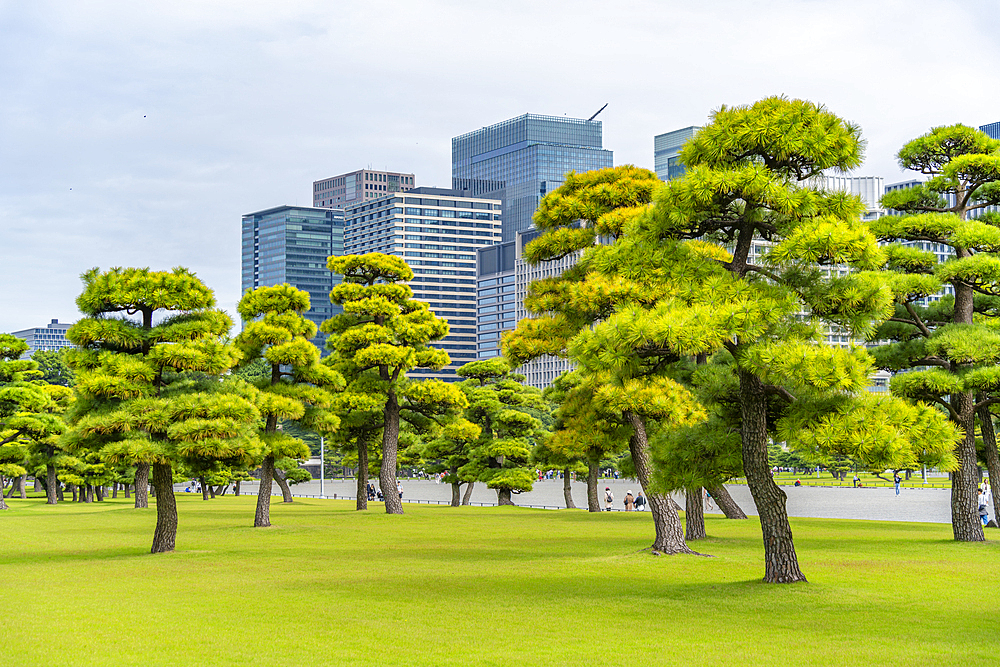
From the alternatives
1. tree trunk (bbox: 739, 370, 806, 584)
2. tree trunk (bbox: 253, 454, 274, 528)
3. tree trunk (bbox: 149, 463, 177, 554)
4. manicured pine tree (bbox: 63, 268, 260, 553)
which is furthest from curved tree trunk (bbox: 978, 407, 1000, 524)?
tree trunk (bbox: 253, 454, 274, 528)

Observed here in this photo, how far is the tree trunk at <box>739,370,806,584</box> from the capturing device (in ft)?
57.2

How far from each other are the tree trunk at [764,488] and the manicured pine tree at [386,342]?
91.8 ft

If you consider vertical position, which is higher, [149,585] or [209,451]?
[209,451]

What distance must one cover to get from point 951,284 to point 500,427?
28.8 m

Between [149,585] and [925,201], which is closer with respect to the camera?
[149,585]

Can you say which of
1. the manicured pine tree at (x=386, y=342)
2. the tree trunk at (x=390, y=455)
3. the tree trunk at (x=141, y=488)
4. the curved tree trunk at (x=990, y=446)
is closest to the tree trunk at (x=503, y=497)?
the tree trunk at (x=390, y=455)

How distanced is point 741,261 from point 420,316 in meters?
29.6

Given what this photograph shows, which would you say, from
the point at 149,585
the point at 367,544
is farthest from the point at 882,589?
the point at 367,544

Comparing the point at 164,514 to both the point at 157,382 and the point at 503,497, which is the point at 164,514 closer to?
the point at 157,382

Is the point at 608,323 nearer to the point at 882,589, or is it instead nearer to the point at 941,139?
the point at 882,589

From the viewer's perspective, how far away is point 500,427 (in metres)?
53.7

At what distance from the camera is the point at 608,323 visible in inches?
660

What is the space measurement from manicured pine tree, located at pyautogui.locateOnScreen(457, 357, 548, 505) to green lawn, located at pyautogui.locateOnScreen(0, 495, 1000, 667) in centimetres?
2040

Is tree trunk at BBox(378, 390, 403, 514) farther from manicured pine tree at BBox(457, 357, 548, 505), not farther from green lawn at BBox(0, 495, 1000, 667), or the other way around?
green lawn at BBox(0, 495, 1000, 667)
